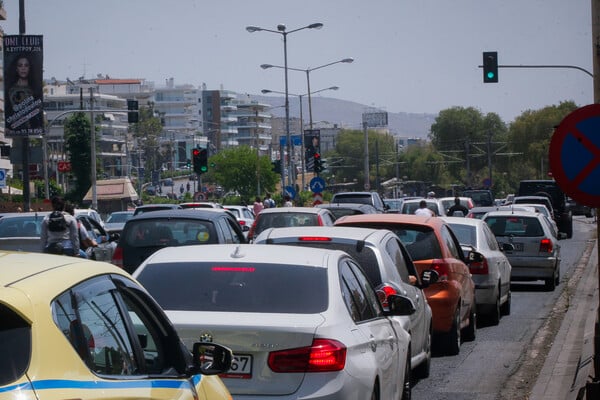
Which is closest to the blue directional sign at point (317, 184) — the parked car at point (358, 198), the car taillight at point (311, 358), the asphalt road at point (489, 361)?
the parked car at point (358, 198)

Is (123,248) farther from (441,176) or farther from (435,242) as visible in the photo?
(441,176)

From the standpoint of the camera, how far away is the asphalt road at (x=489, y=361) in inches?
427

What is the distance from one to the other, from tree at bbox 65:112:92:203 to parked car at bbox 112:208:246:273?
72370mm

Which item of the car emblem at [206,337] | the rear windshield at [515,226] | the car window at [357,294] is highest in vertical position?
the car window at [357,294]

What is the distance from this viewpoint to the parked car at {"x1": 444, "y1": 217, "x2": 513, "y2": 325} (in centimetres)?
1650

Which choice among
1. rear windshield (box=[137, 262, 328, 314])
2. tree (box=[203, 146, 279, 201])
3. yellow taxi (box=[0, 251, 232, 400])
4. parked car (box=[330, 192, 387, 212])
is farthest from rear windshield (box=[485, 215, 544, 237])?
tree (box=[203, 146, 279, 201])

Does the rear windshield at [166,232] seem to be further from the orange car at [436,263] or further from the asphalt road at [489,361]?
the asphalt road at [489,361]

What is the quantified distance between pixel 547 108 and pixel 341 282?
12972 cm

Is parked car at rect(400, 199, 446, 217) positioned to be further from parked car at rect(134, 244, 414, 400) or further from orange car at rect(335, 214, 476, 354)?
parked car at rect(134, 244, 414, 400)

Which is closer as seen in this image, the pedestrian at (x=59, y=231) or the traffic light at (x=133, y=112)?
the pedestrian at (x=59, y=231)

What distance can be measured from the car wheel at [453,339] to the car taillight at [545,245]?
9973 millimetres

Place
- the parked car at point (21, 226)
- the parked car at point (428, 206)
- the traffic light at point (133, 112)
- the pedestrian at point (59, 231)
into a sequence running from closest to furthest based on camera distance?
the pedestrian at point (59, 231), the parked car at point (21, 226), the parked car at point (428, 206), the traffic light at point (133, 112)

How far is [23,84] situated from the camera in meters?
28.3

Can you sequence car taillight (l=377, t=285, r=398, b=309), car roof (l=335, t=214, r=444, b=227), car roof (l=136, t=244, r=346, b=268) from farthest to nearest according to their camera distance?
car roof (l=335, t=214, r=444, b=227)
car taillight (l=377, t=285, r=398, b=309)
car roof (l=136, t=244, r=346, b=268)
